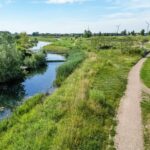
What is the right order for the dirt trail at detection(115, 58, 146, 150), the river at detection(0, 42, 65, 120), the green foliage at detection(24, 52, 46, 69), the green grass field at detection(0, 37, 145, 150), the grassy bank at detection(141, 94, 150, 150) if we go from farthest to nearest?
the green foliage at detection(24, 52, 46, 69) < the river at detection(0, 42, 65, 120) < the grassy bank at detection(141, 94, 150, 150) < the green grass field at detection(0, 37, 145, 150) < the dirt trail at detection(115, 58, 146, 150)

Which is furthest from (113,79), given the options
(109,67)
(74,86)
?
(109,67)

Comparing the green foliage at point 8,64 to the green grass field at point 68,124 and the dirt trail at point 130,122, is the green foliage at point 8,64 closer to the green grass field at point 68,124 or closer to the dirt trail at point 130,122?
the green grass field at point 68,124

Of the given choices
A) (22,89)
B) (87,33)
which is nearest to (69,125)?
(22,89)

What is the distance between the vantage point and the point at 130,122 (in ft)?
66.7

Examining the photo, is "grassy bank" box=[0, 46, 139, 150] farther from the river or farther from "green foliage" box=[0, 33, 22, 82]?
"green foliage" box=[0, 33, 22, 82]

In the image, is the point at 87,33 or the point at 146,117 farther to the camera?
the point at 87,33

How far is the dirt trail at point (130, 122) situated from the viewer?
16719mm

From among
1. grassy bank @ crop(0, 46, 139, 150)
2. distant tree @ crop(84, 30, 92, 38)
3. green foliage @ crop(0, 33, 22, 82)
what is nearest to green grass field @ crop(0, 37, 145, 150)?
grassy bank @ crop(0, 46, 139, 150)

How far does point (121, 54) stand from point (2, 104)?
40722mm

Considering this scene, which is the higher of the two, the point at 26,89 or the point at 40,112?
the point at 40,112

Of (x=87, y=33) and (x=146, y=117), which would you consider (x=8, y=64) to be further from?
(x=87, y=33)

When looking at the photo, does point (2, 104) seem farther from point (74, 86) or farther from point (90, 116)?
point (90, 116)

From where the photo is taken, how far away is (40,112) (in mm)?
23562

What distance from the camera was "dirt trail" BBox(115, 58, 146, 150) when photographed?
16.7m
